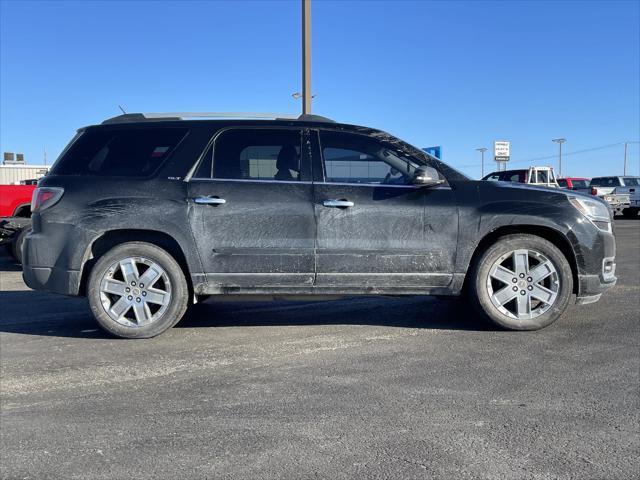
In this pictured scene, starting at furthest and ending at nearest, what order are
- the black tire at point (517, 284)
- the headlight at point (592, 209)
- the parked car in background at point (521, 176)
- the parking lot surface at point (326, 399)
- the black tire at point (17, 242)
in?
1. the parked car in background at point (521, 176)
2. the black tire at point (17, 242)
3. the headlight at point (592, 209)
4. the black tire at point (517, 284)
5. the parking lot surface at point (326, 399)

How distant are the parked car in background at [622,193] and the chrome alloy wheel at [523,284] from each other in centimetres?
2185

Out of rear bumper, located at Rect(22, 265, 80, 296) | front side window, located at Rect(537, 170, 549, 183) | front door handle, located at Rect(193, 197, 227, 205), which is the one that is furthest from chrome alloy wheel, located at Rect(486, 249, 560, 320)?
front side window, located at Rect(537, 170, 549, 183)

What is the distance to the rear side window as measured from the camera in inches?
207

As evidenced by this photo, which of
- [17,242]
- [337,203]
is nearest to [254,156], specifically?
[337,203]

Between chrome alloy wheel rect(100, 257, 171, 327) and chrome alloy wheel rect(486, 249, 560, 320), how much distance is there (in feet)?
9.75

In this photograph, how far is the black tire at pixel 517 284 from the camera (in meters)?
5.16

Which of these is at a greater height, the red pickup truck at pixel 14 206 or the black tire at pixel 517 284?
the red pickup truck at pixel 14 206

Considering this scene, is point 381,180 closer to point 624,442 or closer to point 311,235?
point 311,235

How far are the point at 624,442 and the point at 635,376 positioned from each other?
1156mm

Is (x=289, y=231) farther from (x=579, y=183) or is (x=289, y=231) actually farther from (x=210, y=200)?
(x=579, y=183)

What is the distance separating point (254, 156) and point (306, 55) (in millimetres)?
7092

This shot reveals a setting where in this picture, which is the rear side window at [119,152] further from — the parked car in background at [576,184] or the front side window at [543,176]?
the parked car in background at [576,184]

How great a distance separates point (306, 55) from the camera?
11703 millimetres

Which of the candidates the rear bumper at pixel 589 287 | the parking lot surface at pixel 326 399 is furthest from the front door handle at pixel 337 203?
the rear bumper at pixel 589 287
